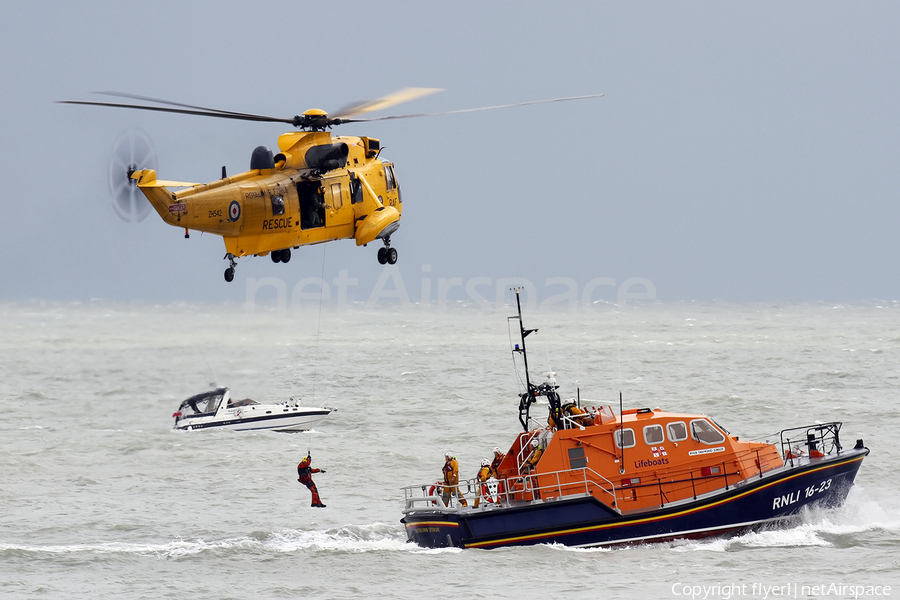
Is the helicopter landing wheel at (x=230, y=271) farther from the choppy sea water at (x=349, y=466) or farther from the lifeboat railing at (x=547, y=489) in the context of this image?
the choppy sea water at (x=349, y=466)

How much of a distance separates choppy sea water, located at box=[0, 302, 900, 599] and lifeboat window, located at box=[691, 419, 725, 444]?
190cm

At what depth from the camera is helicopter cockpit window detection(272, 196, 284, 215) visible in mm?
18839

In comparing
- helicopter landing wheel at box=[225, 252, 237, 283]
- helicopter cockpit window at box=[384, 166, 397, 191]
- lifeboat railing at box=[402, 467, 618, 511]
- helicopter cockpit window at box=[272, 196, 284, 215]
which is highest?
helicopter cockpit window at box=[384, 166, 397, 191]

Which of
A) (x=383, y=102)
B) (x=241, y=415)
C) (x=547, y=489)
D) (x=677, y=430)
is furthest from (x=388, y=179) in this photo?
(x=241, y=415)

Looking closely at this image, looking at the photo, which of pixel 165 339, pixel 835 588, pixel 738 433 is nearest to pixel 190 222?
pixel 835 588

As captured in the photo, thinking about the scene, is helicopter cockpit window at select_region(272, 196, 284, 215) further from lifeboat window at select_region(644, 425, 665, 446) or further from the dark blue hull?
lifeboat window at select_region(644, 425, 665, 446)

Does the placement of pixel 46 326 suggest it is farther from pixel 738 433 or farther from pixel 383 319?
pixel 738 433

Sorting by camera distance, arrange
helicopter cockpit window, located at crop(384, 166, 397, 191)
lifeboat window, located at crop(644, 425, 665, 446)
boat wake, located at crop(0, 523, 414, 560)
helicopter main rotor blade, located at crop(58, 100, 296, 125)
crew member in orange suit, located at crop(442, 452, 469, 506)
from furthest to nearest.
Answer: helicopter cockpit window, located at crop(384, 166, 397, 191), boat wake, located at crop(0, 523, 414, 560), crew member in orange suit, located at crop(442, 452, 469, 506), lifeboat window, located at crop(644, 425, 665, 446), helicopter main rotor blade, located at crop(58, 100, 296, 125)

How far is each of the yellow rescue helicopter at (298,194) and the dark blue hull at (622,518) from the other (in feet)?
17.4

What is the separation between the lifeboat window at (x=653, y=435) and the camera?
808 inches

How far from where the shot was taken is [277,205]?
1891cm

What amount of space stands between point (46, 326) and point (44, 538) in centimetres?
8228

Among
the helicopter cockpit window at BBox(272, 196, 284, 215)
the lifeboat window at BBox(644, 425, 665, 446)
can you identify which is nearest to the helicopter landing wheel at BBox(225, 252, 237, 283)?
the helicopter cockpit window at BBox(272, 196, 284, 215)
